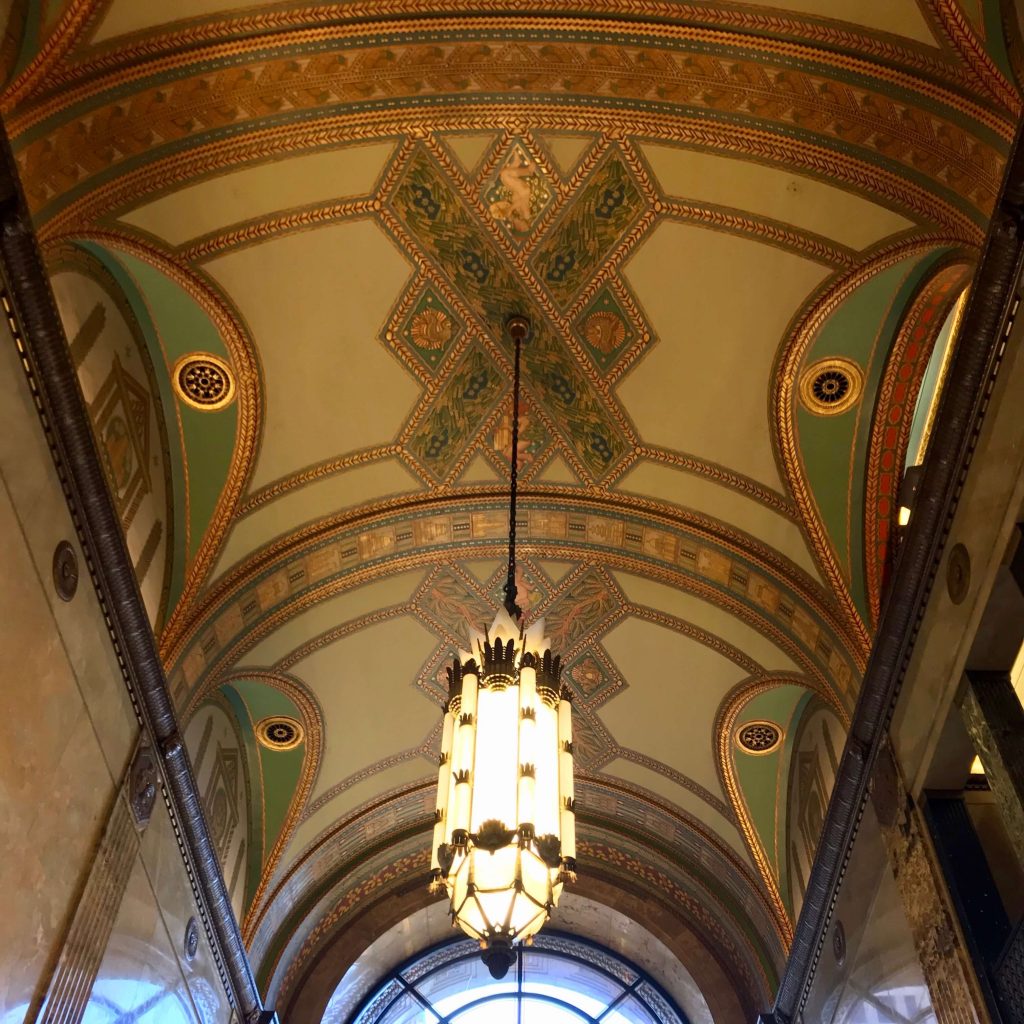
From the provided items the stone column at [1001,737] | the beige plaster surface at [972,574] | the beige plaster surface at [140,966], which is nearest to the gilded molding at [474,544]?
the beige plaster surface at [972,574]

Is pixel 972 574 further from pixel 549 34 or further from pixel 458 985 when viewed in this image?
pixel 458 985

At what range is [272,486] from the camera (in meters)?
7.00

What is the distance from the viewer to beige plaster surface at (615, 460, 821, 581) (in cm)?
696

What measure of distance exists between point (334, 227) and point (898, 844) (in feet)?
16.5

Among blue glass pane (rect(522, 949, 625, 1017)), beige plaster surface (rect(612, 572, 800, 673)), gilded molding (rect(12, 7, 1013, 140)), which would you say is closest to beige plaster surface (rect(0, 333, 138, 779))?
gilded molding (rect(12, 7, 1013, 140))

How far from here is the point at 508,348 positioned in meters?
6.88

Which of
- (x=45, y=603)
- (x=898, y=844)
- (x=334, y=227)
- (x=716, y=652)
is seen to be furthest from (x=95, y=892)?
(x=716, y=652)

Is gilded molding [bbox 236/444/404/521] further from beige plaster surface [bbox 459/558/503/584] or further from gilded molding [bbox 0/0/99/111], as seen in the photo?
gilded molding [bbox 0/0/99/111]

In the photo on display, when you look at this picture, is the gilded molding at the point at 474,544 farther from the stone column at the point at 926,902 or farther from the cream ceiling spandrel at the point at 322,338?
the stone column at the point at 926,902

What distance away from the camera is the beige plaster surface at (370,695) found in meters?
8.30

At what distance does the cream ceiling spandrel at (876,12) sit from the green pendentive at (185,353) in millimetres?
3754

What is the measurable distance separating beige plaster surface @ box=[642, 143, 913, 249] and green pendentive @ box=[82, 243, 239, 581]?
9.92 ft

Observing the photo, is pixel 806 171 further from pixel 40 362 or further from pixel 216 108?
pixel 40 362


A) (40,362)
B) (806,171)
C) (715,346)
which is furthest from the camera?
(715,346)
